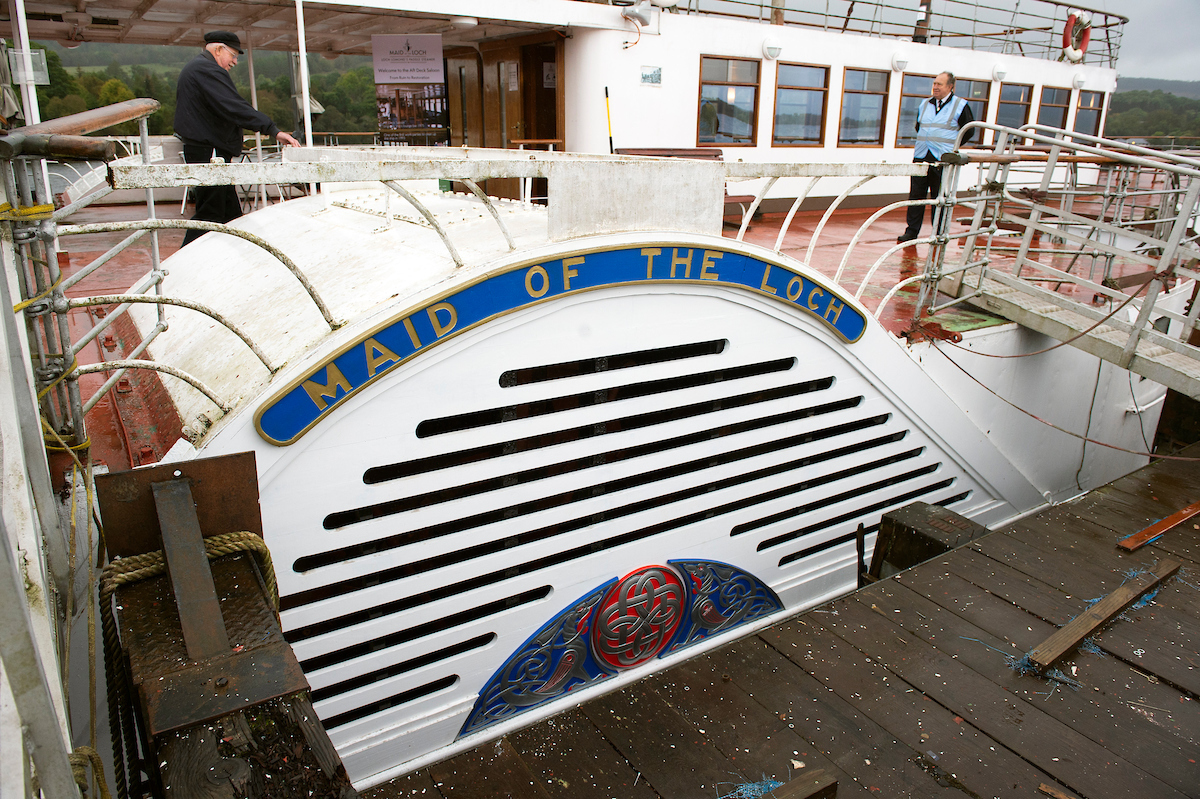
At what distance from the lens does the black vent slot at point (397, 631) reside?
10.1 ft

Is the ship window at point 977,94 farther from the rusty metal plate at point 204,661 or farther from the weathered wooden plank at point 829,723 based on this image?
the rusty metal plate at point 204,661

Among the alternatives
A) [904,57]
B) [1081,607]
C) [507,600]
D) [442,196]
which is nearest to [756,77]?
[904,57]

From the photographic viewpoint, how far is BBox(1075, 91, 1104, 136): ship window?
48.5ft

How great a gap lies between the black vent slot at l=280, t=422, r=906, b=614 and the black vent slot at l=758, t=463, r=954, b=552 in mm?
281

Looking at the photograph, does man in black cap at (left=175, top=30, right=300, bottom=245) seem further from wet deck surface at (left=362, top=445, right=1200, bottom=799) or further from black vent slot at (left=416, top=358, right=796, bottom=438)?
wet deck surface at (left=362, top=445, right=1200, bottom=799)

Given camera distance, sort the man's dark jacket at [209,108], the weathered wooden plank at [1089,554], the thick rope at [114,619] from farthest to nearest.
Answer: the man's dark jacket at [209,108] → the weathered wooden plank at [1089,554] → the thick rope at [114,619]

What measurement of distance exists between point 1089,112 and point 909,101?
19.2 feet

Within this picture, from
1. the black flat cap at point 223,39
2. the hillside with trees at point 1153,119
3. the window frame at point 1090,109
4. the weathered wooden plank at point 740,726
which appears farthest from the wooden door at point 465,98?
the hillside with trees at point 1153,119

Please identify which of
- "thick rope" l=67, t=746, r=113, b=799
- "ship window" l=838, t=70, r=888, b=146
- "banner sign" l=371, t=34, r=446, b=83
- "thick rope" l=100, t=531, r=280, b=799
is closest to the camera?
"thick rope" l=67, t=746, r=113, b=799

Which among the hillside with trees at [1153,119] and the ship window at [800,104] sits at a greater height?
the hillside with trees at [1153,119]

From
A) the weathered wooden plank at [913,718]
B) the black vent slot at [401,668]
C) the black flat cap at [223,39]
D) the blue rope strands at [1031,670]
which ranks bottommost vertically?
the weathered wooden plank at [913,718]

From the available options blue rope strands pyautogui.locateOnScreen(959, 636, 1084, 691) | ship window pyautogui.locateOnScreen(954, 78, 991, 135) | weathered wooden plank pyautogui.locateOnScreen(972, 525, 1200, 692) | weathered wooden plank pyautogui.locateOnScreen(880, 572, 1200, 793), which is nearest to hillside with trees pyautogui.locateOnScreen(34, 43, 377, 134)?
ship window pyautogui.locateOnScreen(954, 78, 991, 135)

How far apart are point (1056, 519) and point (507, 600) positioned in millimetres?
3605

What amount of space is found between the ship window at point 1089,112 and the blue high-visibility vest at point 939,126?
10000 millimetres
